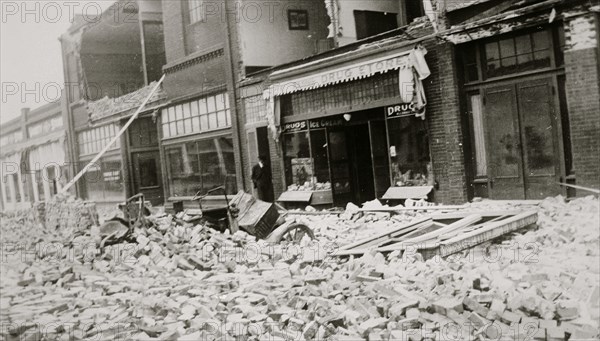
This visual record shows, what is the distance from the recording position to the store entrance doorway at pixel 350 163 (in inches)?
614

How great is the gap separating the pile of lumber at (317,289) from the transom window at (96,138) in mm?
16009

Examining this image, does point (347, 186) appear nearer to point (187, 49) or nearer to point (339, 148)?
point (339, 148)

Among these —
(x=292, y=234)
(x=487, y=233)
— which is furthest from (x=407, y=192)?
(x=487, y=233)

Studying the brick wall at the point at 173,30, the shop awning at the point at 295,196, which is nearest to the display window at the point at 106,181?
the brick wall at the point at 173,30

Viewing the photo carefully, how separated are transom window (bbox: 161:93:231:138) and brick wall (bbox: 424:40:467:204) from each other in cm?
828

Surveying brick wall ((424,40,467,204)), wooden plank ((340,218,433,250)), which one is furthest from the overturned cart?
brick wall ((424,40,467,204))

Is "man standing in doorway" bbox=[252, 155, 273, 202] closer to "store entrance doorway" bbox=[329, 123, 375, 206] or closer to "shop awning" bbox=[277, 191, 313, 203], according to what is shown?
"shop awning" bbox=[277, 191, 313, 203]

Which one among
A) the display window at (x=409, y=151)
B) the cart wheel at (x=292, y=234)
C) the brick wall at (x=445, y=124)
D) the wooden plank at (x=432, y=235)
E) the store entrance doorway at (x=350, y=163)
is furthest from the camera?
the store entrance doorway at (x=350, y=163)

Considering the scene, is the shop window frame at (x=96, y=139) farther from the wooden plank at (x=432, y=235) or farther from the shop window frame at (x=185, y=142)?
the wooden plank at (x=432, y=235)

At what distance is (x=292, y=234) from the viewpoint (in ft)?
35.0

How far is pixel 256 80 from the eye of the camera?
17.0 meters

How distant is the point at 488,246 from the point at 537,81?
4.18m

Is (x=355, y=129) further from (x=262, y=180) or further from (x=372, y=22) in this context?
(x=372, y=22)

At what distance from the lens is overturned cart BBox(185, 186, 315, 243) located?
407 inches
